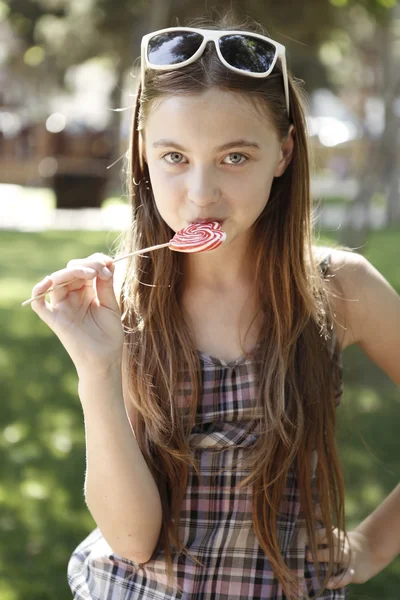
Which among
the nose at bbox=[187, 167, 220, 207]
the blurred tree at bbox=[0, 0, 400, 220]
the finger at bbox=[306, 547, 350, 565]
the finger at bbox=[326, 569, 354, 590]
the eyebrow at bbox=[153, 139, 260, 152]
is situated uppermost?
the blurred tree at bbox=[0, 0, 400, 220]

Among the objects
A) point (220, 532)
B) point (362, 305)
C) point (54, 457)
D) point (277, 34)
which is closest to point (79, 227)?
point (277, 34)

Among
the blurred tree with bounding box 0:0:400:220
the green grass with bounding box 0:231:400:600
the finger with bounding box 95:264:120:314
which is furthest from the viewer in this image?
the blurred tree with bounding box 0:0:400:220

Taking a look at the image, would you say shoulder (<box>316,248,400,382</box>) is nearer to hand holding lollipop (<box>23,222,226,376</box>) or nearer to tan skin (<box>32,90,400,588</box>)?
tan skin (<box>32,90,400,588</box>)

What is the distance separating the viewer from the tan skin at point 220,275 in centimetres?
195

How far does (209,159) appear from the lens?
198 cm

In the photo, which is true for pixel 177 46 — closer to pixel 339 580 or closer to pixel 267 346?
pixel 267 346

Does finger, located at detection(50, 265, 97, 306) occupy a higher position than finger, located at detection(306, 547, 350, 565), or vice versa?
finger, located at detection(50, 265, 97, 306)

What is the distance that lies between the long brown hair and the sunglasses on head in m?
0.02

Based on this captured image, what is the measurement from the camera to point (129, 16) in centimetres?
1695

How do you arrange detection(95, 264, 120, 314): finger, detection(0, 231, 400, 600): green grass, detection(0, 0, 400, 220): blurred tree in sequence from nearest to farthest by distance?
detection(95, 264, 120, 314): finger
detection(0, 231, 400, 600): green grass
detection(0, 0, 400, 220): blurred tree

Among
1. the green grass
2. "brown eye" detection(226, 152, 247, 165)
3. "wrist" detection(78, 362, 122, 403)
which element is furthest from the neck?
the green grass

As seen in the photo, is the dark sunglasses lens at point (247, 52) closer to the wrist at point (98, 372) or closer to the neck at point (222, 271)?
the neck at point (222, 271)

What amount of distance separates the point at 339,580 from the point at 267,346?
0.60 metres

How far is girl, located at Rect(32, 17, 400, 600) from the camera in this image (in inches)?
77.8
